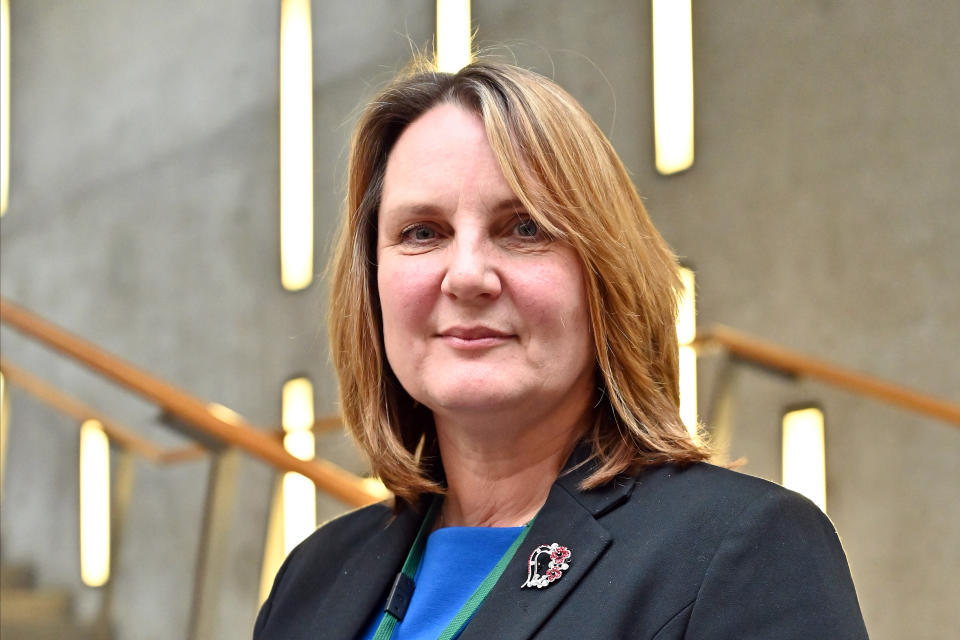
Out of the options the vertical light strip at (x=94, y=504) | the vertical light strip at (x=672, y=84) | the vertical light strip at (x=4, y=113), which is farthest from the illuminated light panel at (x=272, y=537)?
the vertical light strip at (x=4, y=113)

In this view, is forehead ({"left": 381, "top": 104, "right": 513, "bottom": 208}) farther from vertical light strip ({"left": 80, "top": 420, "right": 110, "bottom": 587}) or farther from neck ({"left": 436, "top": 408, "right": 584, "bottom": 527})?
vertical light strip ({"left": 80, "top": 420, "right": 110, "bottom": 587})

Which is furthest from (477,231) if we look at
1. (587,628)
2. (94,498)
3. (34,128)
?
(34,128)

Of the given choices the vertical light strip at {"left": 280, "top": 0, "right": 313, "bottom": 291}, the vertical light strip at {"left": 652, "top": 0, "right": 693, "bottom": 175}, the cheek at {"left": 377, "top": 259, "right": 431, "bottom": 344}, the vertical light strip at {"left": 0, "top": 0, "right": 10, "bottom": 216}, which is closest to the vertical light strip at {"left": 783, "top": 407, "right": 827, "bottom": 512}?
the vertical light strip at {"left": 652, "top": 0, "right": 693, "bottom": 175}

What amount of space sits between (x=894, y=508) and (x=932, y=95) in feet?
4.40

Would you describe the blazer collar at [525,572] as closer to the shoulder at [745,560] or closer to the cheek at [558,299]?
the shoulder at [745,560]

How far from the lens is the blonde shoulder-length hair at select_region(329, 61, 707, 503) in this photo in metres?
1.44

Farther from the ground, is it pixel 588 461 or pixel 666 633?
pixel 588 461

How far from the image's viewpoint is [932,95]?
3750 mm

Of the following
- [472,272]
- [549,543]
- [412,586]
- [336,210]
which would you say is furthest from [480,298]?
[336,210]

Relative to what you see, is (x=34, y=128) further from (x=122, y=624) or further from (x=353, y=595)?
(x=353, y=595)

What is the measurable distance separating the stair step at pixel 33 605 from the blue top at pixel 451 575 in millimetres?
2880

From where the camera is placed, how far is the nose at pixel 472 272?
142cm

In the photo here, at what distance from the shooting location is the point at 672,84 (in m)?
4.51

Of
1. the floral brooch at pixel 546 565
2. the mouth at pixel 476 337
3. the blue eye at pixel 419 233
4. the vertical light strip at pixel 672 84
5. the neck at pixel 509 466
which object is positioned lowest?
the floral brooch at pixel 546 565
